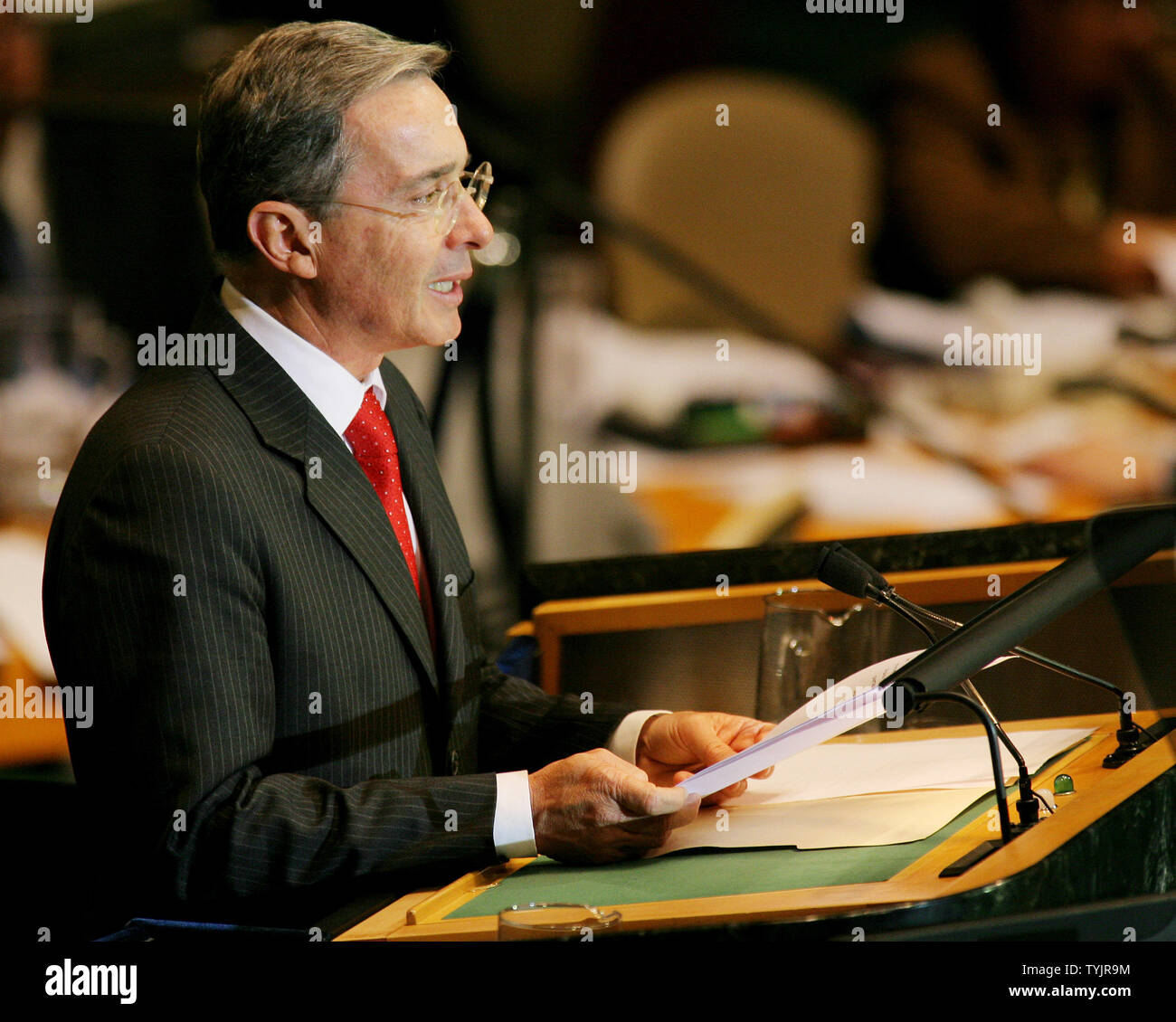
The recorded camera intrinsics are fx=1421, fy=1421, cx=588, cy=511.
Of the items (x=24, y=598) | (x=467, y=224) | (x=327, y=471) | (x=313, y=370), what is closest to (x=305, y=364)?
(x=313, y=370)

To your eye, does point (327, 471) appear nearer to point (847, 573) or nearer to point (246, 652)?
point (246, 652)

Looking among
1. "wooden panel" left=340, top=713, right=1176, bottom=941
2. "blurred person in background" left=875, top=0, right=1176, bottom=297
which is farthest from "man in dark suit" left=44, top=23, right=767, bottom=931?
"blurred person in background" left=875, top=0, right=1176, bottom=297

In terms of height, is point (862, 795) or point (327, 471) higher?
point (327, 471)

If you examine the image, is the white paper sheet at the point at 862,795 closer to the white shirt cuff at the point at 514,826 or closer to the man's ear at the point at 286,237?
the white shirt cuff at the point at 514,826

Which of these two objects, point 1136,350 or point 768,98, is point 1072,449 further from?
point 768,98

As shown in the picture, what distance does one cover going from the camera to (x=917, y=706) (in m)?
1.02

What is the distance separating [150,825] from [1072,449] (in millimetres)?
2968

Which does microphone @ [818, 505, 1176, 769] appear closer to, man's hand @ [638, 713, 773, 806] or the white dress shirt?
man's hand @ [638, 713, 773, 806]

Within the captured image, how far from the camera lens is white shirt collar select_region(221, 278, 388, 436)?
1465 mm

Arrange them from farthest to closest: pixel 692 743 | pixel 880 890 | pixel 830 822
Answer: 1. pixel 692 743
2. pixel 830 822
3. pixel 880 890

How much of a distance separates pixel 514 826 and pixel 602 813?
0.28ft

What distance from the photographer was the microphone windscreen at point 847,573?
1.30m

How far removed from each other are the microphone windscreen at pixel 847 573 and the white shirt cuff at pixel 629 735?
29 cm

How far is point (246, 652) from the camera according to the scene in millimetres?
1259
